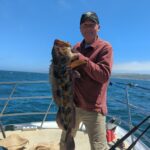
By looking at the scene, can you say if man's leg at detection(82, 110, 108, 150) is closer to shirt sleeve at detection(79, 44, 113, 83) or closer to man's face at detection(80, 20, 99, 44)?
shirt sleeve at detection(79, 44, 113, 83)

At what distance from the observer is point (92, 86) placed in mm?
3490

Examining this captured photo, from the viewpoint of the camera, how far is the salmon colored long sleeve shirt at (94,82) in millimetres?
3362

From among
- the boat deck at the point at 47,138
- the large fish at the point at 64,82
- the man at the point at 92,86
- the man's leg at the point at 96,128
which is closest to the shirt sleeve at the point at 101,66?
the man at the point at 92,86

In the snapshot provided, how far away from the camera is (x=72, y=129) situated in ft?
12.0

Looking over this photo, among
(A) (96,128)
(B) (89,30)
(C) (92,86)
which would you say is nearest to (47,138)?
(A) (96,128)

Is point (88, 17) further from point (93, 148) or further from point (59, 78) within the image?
point (93, 148)

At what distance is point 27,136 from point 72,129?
2.60 metres

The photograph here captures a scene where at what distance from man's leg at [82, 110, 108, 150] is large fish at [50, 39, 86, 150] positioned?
22 centimetres

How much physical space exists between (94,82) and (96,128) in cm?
50

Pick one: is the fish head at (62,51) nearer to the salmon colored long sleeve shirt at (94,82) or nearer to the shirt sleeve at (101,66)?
the shirt sleeve at (101,66)

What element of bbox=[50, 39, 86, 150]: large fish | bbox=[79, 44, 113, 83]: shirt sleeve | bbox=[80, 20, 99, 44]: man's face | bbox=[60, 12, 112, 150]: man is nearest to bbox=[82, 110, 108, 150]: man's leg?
bbox=[60, 12, 112, 150]: man

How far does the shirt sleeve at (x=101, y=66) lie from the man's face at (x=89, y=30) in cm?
18

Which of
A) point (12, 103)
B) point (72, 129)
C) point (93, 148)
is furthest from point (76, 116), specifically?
point (12, 103)

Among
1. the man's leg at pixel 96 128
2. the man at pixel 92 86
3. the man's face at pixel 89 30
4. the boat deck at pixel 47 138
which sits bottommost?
the boat deck at pixel 47 138
